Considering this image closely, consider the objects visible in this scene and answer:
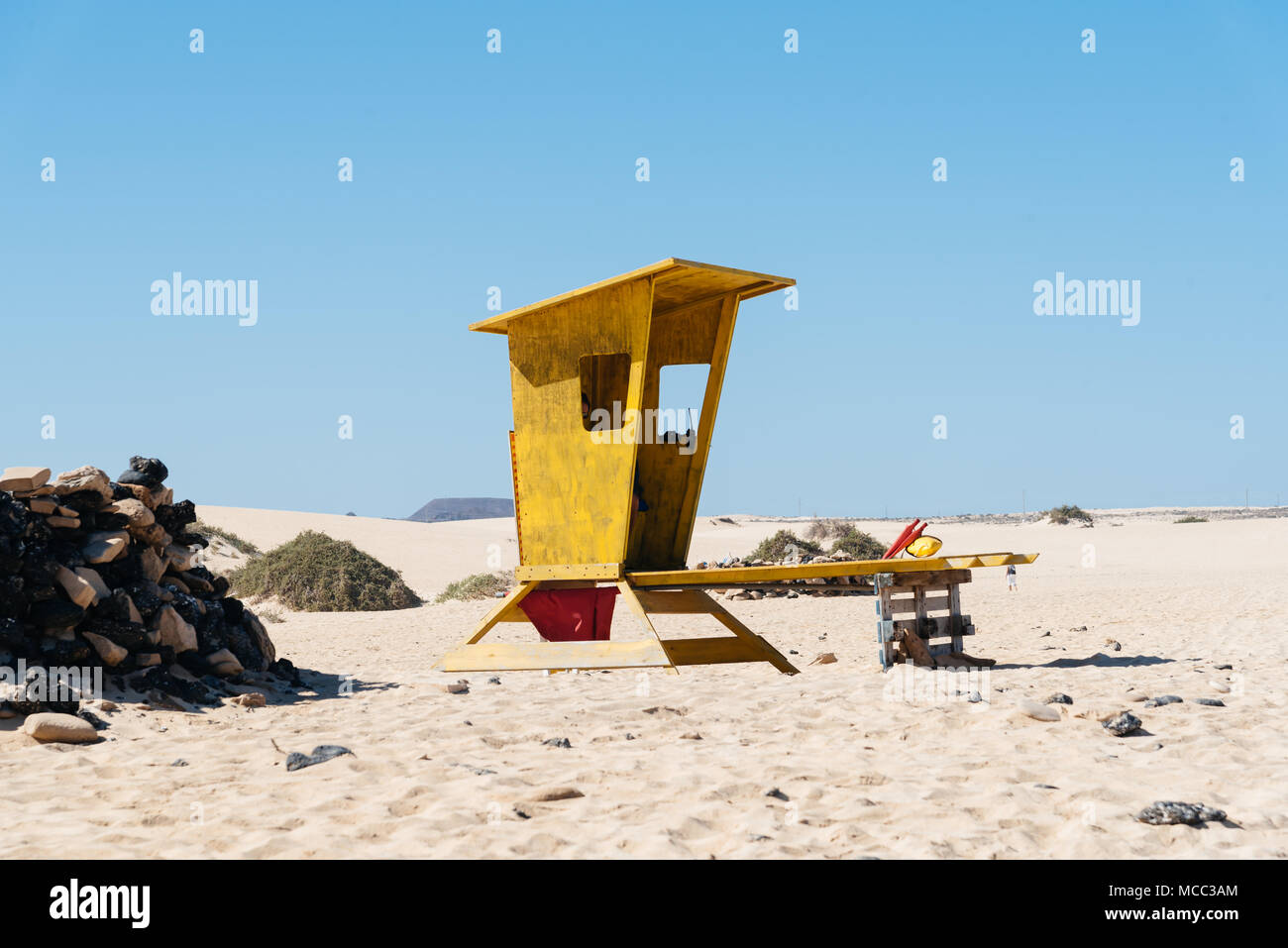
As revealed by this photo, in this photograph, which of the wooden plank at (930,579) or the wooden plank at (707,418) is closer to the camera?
the wooden plank at (707,418)

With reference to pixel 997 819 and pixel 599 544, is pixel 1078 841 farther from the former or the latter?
pixel 599 544

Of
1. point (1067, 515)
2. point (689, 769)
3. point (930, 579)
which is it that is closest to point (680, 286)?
point (930, 579)

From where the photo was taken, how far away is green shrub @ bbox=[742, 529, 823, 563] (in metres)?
24.4

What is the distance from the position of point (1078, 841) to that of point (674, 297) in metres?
5.91

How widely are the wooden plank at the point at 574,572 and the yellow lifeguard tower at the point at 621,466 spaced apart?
1cm

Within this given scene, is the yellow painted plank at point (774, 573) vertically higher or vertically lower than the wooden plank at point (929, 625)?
higher

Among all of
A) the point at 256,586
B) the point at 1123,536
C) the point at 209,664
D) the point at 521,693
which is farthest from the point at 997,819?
the point at 1123,536

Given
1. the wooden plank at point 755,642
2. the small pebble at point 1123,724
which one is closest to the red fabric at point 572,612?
the wooden plank at point 755,642

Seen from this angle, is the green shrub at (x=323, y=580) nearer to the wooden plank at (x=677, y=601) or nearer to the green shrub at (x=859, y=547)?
the green shrub at (x=859, y=547)

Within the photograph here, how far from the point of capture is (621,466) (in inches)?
328

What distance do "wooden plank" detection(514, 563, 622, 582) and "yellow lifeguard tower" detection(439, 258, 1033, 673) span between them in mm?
12

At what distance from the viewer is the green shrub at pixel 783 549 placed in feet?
80.1

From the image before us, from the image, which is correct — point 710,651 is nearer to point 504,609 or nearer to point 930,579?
point 504,609

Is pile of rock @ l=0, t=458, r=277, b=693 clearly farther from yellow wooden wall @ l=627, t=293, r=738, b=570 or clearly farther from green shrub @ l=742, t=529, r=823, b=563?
green shrub @ l=742, t=529, r=823, b=563
